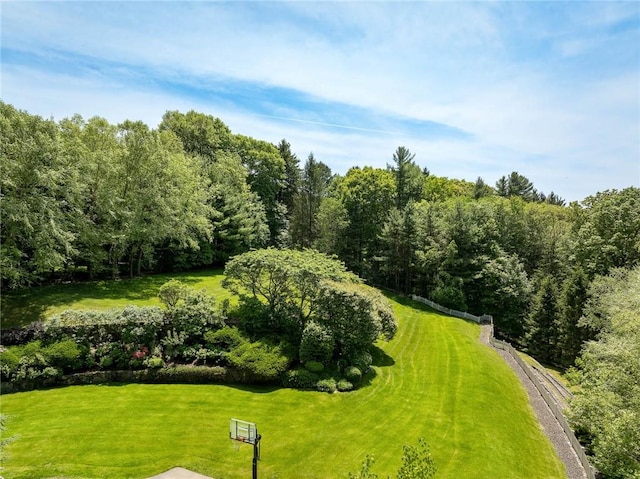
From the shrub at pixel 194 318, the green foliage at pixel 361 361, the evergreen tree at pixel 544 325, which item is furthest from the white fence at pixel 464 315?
the shrub at pixel 194 318

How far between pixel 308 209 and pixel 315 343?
114 ft

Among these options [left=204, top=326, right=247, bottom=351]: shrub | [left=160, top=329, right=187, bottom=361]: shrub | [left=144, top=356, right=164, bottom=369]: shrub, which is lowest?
[left=144, top=356, right=164, bottom=369]: shrub

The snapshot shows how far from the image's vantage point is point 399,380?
72.4 ft

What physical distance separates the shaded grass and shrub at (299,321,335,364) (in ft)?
38.2

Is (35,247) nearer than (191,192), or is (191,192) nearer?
(35,247)

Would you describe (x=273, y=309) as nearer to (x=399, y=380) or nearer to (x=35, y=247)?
(x=399, y=380)

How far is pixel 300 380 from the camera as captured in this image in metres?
19.9

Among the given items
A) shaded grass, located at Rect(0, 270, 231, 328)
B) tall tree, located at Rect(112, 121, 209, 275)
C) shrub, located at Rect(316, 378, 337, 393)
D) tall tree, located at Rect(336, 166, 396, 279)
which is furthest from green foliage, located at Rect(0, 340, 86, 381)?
tall tree, located at Rect(336, 166, 396, 279)

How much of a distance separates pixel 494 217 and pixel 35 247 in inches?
1716

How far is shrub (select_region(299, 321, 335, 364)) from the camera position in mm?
20812

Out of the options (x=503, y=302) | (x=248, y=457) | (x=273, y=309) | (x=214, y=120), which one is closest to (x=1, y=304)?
(x=273, y=309)

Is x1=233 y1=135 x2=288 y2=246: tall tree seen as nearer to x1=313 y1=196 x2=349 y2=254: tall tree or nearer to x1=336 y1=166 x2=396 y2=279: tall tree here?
x1=313 y1=196 x2=349 y2=254: tall tree

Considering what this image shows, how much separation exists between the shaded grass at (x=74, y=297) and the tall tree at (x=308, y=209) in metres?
22.7

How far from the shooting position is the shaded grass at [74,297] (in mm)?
22312
